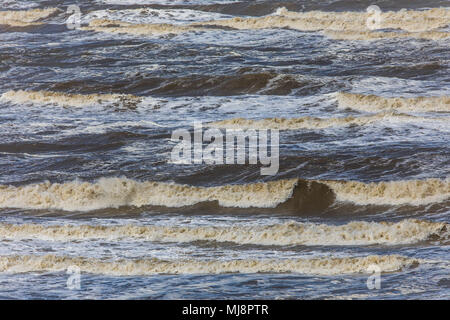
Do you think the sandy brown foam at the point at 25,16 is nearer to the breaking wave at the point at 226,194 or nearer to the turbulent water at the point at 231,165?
the turbulent water at the point at 231,165

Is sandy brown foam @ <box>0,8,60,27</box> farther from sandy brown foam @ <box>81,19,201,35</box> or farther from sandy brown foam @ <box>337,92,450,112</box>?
sandy brown foam @ <box>337,92,450,112</box>

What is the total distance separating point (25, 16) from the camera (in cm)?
3781

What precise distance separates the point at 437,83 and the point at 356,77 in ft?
7.42

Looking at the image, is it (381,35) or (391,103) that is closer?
(391,103)

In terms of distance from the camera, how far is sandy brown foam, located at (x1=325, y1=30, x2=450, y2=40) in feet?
94.7

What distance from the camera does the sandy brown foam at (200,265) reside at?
40.4 feet

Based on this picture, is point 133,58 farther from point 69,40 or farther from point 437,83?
point 437,83

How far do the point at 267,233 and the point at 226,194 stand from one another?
9.11 feet

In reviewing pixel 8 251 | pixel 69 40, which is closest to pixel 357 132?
pixel 8 251

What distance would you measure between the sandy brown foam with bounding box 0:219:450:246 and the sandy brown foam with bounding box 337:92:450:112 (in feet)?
26.7

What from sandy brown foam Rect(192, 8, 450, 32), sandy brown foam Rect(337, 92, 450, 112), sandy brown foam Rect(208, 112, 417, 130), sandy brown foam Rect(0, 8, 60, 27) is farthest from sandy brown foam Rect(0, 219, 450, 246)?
sandy brown foam Rect(0, 8, 60, 27)

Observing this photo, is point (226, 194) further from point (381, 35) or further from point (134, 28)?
point (134, 28)

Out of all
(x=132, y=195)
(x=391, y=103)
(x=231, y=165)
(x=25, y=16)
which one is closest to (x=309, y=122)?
(x=391, y=103)
